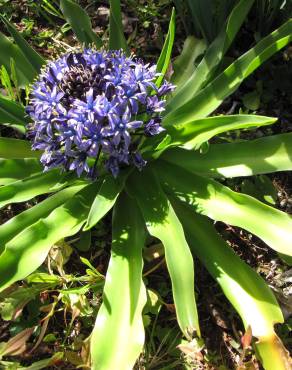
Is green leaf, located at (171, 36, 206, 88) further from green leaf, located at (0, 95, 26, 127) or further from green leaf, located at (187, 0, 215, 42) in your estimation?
green leaf, located at (0, 95, 26, 127)

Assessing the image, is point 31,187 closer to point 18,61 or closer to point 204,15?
point 18,61

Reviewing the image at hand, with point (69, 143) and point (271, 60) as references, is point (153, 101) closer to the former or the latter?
point (69, 143)

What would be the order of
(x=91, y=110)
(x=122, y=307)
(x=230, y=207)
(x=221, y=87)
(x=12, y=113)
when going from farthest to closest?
(x=12, y=113) → (x=221, y=87) → (x=230, y=207) → (x=122, y=307) → (x=91, y=110)

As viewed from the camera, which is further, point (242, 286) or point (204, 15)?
point (204, 15)

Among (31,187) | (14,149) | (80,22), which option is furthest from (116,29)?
(31,187)

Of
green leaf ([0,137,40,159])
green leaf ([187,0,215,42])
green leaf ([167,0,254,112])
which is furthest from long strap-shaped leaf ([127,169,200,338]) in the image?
green leaf ([187,0,215,42])

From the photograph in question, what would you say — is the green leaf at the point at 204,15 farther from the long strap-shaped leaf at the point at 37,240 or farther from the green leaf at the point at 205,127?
the long strap-shaped leaf at the point at 37,240
